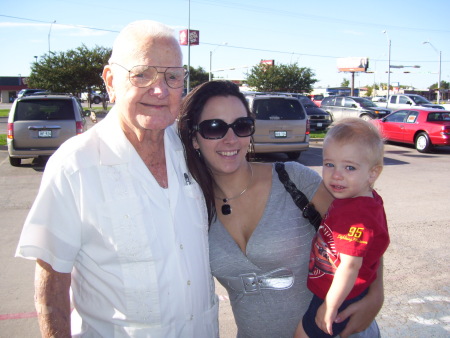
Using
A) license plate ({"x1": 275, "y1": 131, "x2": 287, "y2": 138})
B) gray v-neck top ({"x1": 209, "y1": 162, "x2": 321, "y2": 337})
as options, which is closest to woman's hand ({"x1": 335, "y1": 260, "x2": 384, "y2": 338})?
gray v-neck top ({"x1": 209, "y1": 162, "x2": 321, "y2": 337})

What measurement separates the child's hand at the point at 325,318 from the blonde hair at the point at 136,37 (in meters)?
1.42

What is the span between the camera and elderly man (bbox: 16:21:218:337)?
1.57 meters

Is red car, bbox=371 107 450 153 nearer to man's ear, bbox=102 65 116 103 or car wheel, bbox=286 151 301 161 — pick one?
car wheel, bbox=286 151 301 161

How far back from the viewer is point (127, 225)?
5.35 ft

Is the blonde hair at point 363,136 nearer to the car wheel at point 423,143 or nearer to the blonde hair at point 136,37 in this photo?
the blonde hair at point 136,37

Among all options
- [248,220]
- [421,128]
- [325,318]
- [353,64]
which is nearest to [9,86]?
[353,64]

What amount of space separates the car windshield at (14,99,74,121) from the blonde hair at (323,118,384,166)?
10.3 m

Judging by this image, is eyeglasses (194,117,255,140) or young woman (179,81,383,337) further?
eyeglasses (194,117,255,140)

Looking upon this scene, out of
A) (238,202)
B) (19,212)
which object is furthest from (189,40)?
(238,202)

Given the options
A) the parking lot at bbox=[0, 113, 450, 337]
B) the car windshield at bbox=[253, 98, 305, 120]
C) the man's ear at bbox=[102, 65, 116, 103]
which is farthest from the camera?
the car windshield at bbox=[253, 98, 305, 120]

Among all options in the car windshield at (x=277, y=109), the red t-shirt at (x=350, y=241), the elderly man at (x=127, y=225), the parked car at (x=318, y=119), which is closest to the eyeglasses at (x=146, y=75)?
the elderly man at (x=127, y=225)

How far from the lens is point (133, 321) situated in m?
1.66

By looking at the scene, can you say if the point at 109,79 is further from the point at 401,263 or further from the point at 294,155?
the point at 294,155

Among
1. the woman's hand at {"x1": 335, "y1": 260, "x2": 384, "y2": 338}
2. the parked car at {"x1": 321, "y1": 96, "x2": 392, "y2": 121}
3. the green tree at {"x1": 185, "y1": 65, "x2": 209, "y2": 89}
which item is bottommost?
the woman's hand at {"x1": 335, "y1": 260, "x2": 384, "y2": 338}
